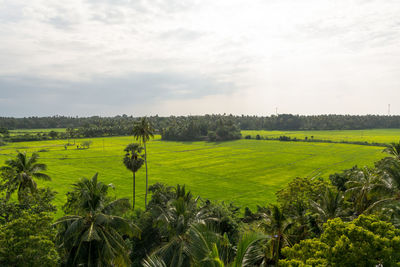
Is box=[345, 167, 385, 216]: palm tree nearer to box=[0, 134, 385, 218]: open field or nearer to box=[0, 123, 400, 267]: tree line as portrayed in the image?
box=[0, 123, 400, 267]: tree line

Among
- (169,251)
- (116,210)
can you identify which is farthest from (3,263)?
(169,251)

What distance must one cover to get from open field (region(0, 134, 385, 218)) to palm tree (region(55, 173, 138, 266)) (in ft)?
102

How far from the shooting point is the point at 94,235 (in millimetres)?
14398

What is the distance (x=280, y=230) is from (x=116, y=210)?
36.6ft

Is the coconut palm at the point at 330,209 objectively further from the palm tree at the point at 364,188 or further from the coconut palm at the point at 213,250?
the coconut palm at the point at 213,250

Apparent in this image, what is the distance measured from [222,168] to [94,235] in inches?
2763

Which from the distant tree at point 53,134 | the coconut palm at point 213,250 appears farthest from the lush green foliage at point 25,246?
the distant tree at point 53,134

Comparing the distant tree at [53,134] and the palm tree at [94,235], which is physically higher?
the distant tree at [53,134]

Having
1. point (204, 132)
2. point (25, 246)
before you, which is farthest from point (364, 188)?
point (204, 132)

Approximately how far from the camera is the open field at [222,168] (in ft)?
191

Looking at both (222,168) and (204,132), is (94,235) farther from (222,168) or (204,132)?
(204,132)

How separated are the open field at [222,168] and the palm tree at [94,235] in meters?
31.0

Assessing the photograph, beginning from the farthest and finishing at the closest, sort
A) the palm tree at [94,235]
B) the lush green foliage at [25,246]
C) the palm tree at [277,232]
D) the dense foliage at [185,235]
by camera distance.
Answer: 1. the palm tree at [277,232]
2. the palm tree at [94,235]
3. the lush green foliage at [25,246]
4. the dense foliage at [185,235]

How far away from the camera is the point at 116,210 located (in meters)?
17.8
